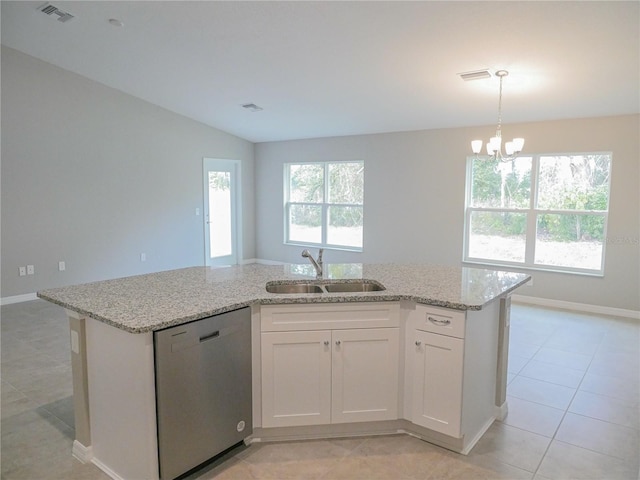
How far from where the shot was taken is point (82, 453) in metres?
2.30

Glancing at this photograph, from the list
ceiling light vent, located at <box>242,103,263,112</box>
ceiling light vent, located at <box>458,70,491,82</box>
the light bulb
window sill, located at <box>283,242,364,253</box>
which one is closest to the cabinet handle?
the light bulb

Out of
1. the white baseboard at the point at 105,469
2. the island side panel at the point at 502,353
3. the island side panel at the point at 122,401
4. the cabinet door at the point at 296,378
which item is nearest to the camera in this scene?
the island side panel at the point at 122,401

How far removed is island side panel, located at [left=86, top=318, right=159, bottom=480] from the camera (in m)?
1.93

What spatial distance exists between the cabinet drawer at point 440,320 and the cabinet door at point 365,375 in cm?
16

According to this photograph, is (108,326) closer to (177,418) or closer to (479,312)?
(177,418)

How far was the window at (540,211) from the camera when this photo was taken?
529cm

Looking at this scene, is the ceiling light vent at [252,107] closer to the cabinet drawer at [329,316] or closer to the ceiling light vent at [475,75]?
the ceiling light vent at [475,75]

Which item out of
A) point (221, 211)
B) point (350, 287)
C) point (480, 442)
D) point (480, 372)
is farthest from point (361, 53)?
point (221, 211)

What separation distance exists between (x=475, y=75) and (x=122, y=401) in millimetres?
4099

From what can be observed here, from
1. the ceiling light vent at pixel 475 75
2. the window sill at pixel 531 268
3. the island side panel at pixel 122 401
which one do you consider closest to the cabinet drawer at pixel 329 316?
the island side panel at pixel 122 401

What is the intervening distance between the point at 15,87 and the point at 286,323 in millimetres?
4916

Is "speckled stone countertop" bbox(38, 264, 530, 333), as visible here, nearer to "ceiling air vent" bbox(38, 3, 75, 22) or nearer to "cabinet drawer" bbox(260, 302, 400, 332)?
"cabinet drawer" bbox(260, 302, 400, 332)

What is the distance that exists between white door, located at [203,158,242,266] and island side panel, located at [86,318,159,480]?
218 inches

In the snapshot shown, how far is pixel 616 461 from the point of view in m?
2.34
